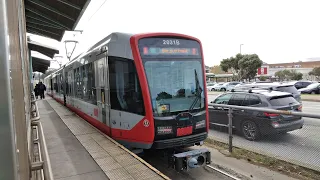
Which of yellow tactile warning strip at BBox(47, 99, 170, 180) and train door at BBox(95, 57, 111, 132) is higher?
train door at BBox(95, 57, 111, 132)

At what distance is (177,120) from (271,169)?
7.92ft

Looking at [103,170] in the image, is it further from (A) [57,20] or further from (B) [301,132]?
(A) [57,20]

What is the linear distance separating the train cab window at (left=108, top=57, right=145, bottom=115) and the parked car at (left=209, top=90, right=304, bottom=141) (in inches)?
130

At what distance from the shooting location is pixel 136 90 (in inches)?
233

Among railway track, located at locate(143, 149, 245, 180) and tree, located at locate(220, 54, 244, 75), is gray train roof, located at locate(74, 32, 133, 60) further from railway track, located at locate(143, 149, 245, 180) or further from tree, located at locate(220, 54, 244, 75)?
tree, located at locate(220, 54, 244, 75)

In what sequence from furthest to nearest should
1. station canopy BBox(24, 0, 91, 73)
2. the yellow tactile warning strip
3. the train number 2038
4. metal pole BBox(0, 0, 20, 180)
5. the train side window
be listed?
station canopy BBox(24, 0, 91, 73), the train side window, the train number 2038, the yellow tactile warning strip, metal pole BBox(0, 0, 20, 180)

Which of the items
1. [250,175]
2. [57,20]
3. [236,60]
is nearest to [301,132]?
[250,175]

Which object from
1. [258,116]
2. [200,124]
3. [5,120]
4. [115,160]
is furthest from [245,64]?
[5,120]

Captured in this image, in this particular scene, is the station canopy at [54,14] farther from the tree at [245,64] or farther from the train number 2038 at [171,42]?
the tree at [245,64]

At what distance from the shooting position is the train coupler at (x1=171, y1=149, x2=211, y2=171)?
5426 millimetres

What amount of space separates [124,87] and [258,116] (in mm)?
3858

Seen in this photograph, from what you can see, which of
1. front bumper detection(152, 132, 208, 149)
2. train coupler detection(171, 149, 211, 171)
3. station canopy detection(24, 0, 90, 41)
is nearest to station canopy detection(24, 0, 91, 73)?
station canopy detection(24, 0, 90, 41)

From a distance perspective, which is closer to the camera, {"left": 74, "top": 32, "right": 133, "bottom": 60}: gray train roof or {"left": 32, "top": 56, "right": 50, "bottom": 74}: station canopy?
{"left": 74, "top": 32, "right": 133, "bottom": 60}: gray train roof

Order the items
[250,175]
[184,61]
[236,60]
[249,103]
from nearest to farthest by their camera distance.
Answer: [250,175] → [184,61] → [249,103] → [236,60]
